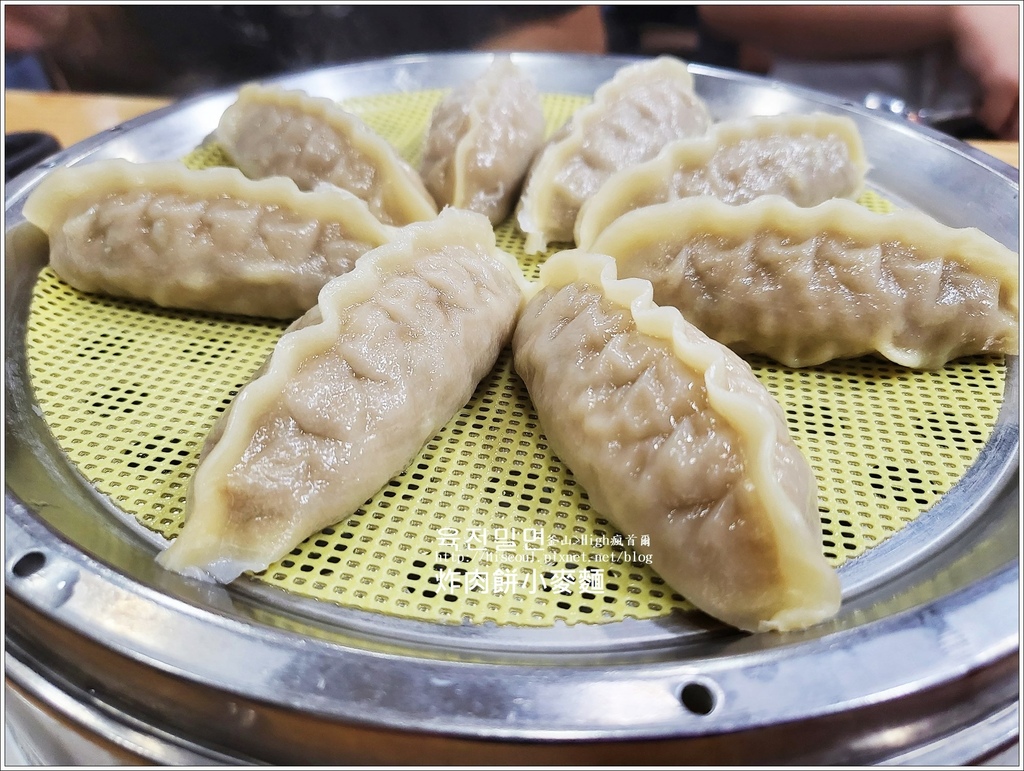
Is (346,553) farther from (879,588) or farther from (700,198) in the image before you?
(700,198)

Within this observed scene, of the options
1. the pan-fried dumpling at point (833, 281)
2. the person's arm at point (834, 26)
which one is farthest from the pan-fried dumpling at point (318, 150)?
the person's arm at point (834, 26)

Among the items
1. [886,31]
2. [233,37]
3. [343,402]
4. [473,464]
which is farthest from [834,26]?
[343,402]

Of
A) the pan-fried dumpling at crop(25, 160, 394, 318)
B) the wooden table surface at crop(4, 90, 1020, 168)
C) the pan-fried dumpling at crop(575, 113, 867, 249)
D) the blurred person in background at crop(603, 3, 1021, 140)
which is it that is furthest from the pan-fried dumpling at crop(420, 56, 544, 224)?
the blurred person in background at crop(603, 3, 1021, 140)

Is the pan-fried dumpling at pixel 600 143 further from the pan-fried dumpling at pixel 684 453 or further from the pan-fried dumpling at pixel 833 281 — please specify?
the pan-fried dumpling at pixel 684 453

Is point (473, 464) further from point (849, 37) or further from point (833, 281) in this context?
point (849, 37)

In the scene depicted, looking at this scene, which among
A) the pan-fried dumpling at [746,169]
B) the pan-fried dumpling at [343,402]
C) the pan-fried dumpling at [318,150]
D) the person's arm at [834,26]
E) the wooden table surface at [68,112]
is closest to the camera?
the pan-fried dumpling at [343,402]

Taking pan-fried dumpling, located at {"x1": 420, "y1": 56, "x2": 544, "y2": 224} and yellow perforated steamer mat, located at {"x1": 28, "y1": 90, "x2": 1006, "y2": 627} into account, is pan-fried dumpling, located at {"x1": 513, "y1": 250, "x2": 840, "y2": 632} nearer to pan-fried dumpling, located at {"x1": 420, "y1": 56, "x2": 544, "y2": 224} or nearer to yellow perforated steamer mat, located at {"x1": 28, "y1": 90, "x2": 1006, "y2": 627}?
yellow perforated steamer mat, located at {"x1": 28, "y1": 90, "x2": 1006, "y2": 627}
